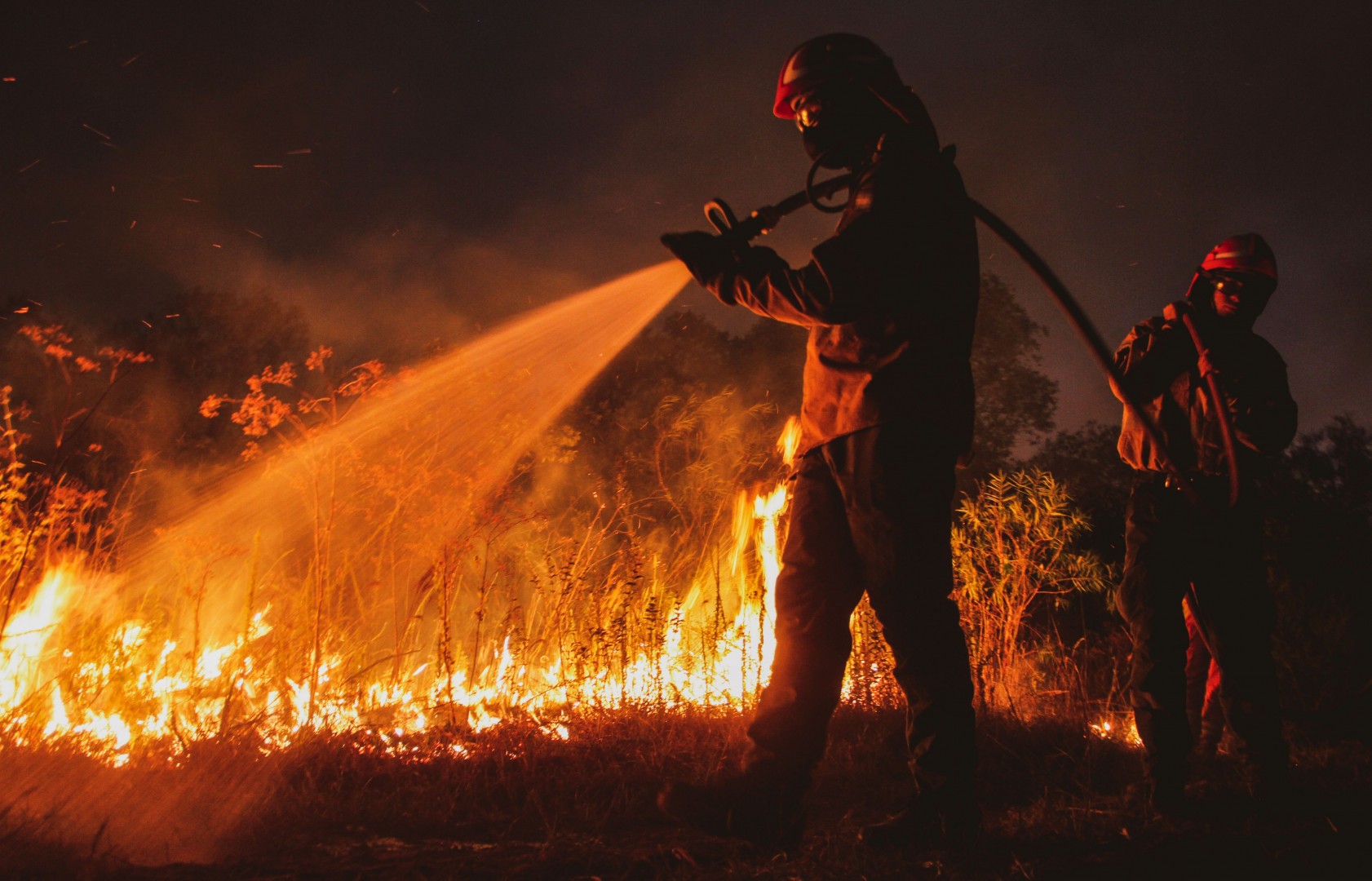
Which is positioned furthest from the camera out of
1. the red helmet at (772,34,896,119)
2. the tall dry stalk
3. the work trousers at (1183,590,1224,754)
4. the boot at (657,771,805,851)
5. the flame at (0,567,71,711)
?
the tall dry stalk

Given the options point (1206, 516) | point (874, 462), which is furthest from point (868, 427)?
point (1206, 516)

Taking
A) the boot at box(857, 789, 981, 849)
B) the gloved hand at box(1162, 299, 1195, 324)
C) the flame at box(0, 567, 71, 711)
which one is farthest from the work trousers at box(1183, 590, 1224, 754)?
the flame at box(0, 567, 71, 711)

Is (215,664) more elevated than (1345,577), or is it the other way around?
(1345,577)

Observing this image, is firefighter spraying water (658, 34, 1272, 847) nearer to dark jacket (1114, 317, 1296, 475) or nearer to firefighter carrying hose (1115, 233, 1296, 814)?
firefighter carrying hose (1115, 233, 1296, 814)

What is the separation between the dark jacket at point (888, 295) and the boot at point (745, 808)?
36.4 inches

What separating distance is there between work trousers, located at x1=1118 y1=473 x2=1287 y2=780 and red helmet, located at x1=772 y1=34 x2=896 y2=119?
1.88 metres

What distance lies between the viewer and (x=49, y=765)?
2.52 m

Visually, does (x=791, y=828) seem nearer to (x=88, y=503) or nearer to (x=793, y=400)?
(x=88, y=503)

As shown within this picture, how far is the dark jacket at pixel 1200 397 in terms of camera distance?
2.74m

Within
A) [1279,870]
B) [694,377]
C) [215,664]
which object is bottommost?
[1279,870]

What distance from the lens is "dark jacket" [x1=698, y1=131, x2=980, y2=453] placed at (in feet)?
6.20

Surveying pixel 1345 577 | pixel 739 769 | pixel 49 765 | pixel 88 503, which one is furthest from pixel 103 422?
pixel 1345 577

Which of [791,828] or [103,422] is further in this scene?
[103,422]

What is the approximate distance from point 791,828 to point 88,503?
3.68 m
